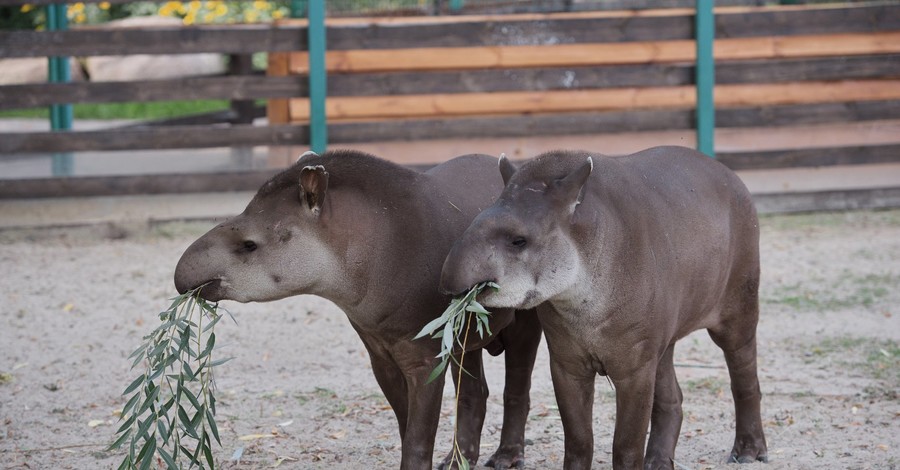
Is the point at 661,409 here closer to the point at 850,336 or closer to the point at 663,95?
the point at 850,336

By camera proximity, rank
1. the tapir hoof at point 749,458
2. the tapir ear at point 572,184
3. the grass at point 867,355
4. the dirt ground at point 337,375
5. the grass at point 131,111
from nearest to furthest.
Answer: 1. the tapir ear at point 572,184
2. the tapir hoof at point 749,458
3. the dirt ground at point 337,375
4. the grass at point 867,355
5. the grass at point 131,111

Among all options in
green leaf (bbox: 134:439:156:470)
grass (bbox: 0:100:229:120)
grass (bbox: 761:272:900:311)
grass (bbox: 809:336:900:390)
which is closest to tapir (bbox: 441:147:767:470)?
green leaf (bbox: 134:439:156:470)

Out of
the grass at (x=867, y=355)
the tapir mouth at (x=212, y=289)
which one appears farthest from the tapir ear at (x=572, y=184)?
the grass at (x=867, y=355)

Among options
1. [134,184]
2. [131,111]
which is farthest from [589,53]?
[131,111]

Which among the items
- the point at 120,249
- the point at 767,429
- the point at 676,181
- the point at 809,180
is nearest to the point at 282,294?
the point at 676,181

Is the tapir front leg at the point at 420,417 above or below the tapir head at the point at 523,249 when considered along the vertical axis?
below

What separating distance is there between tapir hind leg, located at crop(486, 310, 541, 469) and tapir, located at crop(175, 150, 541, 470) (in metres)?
0.31

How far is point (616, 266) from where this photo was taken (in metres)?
4.20

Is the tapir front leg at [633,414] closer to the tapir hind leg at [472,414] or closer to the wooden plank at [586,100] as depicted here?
the tapir hind leg at [472,414]

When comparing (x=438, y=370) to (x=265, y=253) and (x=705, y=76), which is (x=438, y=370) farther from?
(x=705, y=76)

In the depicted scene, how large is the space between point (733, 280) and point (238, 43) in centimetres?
683

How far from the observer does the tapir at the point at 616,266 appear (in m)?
4.02

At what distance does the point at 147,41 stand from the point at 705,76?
5230 mm

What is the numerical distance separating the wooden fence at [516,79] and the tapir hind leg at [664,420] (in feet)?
21.0
